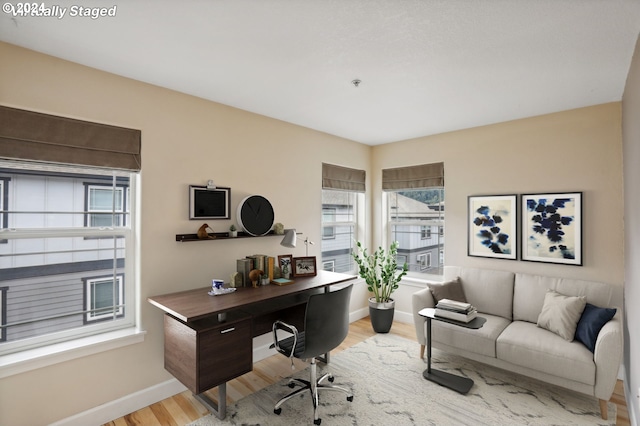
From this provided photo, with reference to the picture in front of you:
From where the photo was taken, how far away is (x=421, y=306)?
332 centimetres

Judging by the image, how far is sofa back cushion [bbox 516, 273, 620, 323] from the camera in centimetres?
290

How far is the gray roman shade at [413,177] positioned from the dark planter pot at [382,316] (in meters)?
1.58

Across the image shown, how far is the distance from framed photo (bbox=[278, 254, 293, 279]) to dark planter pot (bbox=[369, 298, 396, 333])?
1384 millimetres

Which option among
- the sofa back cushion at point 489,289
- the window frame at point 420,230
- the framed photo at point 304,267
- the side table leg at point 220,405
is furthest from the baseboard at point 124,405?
the window frame at point 420,230

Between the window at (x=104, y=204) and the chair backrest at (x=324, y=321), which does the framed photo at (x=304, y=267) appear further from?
the window at (x=104, y=204)

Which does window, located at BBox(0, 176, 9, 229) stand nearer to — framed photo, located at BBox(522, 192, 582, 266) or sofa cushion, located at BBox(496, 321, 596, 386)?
sofa cushion, located at BBox(496, 321, 596, 386)

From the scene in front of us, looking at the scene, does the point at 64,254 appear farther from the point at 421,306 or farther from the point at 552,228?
the point at 552,228

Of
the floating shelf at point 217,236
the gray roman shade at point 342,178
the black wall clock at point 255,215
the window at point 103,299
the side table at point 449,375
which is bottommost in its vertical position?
the side table at point 449,375

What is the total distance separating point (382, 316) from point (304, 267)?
1.35m

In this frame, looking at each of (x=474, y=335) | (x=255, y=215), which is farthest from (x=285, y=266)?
(x=474, y=335)

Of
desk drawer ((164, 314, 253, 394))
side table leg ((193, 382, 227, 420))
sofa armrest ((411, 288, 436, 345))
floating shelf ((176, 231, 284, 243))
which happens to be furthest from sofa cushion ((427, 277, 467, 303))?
side table leg ((193, 382, 227, 420))

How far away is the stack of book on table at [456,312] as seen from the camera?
9.07 ft

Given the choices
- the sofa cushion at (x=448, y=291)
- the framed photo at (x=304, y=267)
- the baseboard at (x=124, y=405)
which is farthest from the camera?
the sofa cushion at (x=448, y=291)

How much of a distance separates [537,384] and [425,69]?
2.83m
